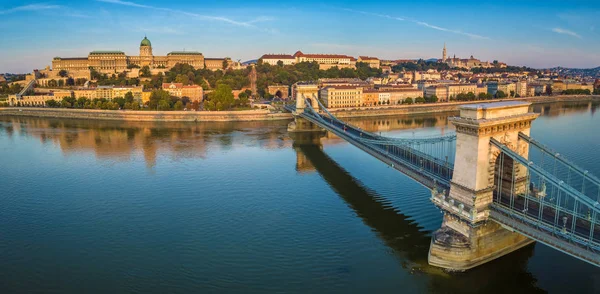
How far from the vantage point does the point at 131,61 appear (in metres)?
52.8

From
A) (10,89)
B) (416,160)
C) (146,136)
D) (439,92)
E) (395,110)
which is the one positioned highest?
(10,89)

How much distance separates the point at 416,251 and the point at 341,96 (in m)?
27.1

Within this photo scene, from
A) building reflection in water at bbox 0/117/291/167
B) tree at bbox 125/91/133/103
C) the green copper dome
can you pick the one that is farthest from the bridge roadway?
the green copper dome

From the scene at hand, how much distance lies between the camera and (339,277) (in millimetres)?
7871

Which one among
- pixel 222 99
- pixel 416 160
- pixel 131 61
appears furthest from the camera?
pixel 131 61

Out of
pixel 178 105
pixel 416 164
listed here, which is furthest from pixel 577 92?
pixel 416 164

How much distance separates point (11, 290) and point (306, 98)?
21965 mm

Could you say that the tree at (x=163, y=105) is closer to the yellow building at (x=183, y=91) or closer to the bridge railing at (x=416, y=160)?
the yellow building at (x=183, y=91)

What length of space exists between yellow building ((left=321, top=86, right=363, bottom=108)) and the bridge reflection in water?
65.8 ft

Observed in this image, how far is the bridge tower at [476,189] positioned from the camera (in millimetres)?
7688

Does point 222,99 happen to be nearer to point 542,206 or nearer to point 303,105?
point 303,105

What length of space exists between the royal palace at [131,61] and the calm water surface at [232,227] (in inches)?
1356

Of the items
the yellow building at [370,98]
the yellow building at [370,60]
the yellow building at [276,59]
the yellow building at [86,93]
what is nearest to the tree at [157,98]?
the yellow building at [86,93]

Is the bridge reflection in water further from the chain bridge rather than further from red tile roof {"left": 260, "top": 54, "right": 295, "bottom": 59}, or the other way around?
red tile roof {"left": 260, "top": 54, "right": 295, "bottom": 59}
